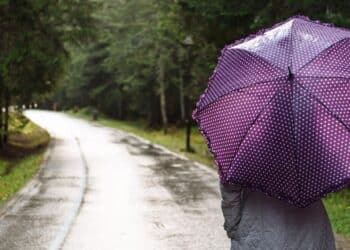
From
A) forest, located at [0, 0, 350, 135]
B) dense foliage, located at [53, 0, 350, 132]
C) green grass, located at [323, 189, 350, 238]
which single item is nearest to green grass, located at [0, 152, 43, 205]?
forest, located at [0, 0, 350, 135]

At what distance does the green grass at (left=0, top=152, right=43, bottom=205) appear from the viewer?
15.5m

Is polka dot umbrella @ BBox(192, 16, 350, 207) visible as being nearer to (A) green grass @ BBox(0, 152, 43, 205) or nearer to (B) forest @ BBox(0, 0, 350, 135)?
(B) forest @ BBox(0, 0, 350, 135)

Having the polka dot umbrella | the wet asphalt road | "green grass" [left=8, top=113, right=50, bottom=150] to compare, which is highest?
the polka dot umbrella

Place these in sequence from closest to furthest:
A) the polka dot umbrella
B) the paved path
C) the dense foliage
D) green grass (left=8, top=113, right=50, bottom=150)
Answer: the polka dot umbrella, the paved path, the dense foliage, green grass (left=8, top=113, right=50, bottom=150)

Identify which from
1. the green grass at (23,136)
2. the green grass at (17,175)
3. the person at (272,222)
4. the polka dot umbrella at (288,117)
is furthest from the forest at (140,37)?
the person at (272,222)

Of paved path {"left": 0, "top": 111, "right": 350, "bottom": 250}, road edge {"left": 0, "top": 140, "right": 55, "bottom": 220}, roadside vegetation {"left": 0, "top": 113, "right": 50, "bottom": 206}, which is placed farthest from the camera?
roadside vegetation {"left": 0, "top": 113, "right": 50, "bottom": 206}

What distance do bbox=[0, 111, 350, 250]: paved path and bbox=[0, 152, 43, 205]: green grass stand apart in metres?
0.37

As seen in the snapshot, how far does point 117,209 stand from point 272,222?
29.5 feet

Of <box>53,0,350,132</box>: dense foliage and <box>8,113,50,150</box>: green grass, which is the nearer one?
<box>53,0,350,132</box>: dense foliage

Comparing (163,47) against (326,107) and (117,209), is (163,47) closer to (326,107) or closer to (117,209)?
(117,209)

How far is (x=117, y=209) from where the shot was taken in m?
12.5

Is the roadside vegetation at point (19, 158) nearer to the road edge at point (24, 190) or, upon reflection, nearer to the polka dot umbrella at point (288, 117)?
the road edge at point (24, 190)

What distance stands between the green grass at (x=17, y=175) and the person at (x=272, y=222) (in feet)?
34.1

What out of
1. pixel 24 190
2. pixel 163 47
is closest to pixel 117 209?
pixel 24 190
